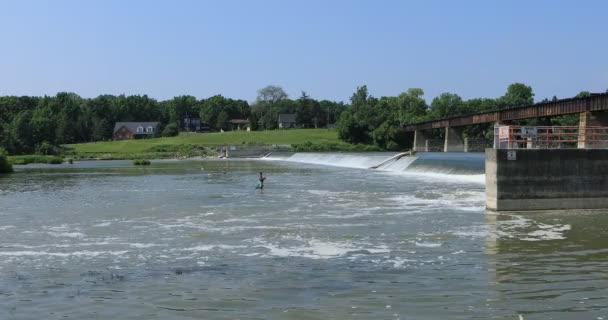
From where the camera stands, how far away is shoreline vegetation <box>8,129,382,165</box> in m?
140

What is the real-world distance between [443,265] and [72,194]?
31504mm

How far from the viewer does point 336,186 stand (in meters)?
44.9

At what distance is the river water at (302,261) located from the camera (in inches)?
470

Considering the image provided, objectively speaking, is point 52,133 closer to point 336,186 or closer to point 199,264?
point 336,186

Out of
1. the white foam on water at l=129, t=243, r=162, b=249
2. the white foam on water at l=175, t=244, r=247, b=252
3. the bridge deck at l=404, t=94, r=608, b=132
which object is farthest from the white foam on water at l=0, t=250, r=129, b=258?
the bridge deck at l=404, t=94, r=608, b=132

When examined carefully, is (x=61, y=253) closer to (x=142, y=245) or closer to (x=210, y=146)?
(x=142, y=245)

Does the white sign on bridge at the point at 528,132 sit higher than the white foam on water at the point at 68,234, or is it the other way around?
the white sign on bridge at the point at 528,132

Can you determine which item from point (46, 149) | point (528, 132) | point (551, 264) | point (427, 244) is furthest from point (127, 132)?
point (551, 264)

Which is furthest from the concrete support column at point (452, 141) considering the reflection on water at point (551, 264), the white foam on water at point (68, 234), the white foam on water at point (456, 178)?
the white foam on water at point (68, 234)

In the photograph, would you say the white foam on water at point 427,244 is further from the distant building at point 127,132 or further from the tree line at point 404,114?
the distant building at point 127,132

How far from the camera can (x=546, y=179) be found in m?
27.2

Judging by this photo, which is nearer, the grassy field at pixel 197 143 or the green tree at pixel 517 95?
the grassy field at pixel 197 143

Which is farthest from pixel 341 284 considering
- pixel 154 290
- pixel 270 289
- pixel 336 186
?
pixel 336 186

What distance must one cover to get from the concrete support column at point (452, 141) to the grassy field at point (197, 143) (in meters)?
49.9
